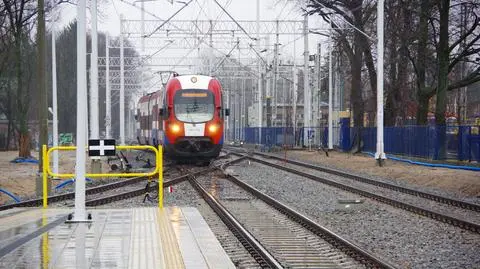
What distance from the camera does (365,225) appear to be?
1308 cm

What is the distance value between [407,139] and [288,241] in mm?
25975

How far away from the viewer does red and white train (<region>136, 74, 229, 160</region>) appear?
2819 centimetres

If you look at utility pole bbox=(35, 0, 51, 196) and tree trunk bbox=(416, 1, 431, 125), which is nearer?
utility pole bbox=(35, 0, 51, 196)

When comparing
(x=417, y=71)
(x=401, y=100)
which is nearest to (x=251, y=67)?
(x=401, y=100)

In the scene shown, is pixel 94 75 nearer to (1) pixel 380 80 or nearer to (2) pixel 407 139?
(1) pixel 380 80

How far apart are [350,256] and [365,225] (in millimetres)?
3407

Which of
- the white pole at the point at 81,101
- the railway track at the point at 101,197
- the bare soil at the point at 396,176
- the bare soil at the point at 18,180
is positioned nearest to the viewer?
the white pole at the point at 81,101

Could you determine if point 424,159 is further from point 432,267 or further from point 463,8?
point 432,267

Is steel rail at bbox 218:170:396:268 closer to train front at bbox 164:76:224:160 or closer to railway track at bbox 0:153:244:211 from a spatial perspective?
railway track at bbox 0:153:244:211

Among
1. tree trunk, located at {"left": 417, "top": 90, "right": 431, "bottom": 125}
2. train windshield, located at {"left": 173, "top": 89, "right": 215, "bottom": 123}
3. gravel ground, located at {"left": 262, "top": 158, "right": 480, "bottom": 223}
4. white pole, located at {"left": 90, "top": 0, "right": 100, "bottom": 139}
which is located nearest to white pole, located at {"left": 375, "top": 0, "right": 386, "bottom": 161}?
gravel ground, located at {"left": 262, "top": 158, "right": 480, "bottom": 223}

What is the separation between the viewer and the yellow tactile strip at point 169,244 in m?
7.69

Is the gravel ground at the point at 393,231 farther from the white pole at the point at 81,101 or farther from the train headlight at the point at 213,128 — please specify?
the train headlight at the point at 213,128

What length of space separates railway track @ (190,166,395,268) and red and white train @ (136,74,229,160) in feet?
40.2

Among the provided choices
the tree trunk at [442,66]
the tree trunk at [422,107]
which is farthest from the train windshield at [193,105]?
the tree trunk at [422,107]
